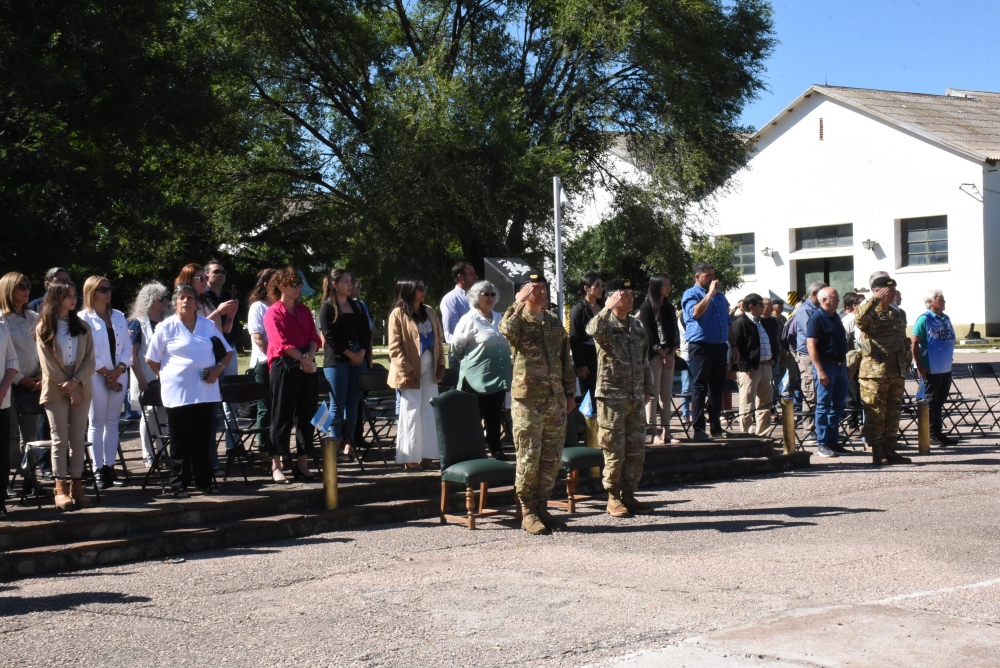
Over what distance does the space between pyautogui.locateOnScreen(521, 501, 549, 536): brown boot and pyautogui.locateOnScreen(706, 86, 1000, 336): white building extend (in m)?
30.6

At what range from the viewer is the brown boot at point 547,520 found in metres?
9.28

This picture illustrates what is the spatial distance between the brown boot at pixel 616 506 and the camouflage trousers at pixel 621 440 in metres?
0.06

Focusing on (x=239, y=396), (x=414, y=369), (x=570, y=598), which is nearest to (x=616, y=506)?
(x=414, y=369)

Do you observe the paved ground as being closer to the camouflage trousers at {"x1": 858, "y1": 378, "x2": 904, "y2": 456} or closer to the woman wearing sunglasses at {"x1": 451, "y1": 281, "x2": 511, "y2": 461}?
the woman wearing sunglasses at {"x1": 451, "y1": 281, "x2": 511, "y2": 461}

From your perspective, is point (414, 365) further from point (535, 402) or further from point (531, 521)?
point (531, 521)

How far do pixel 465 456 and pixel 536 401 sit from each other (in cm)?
86

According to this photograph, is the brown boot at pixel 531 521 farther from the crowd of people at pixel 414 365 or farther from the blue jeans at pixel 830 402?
the blue jeans at pixel 830 402

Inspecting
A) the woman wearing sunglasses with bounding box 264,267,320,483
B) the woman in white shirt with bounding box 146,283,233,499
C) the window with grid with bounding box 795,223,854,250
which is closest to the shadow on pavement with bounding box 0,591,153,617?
the woman in white shirt with bounding box 146,283,233,499

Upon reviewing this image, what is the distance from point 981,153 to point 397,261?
2500cm

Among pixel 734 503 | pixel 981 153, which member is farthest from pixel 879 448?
pixel 981 153

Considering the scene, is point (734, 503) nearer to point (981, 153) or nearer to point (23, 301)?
point (23, 301)

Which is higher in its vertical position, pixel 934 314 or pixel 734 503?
pixel 934 314

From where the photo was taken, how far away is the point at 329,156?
2589 cm

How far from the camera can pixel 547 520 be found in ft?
30.6
